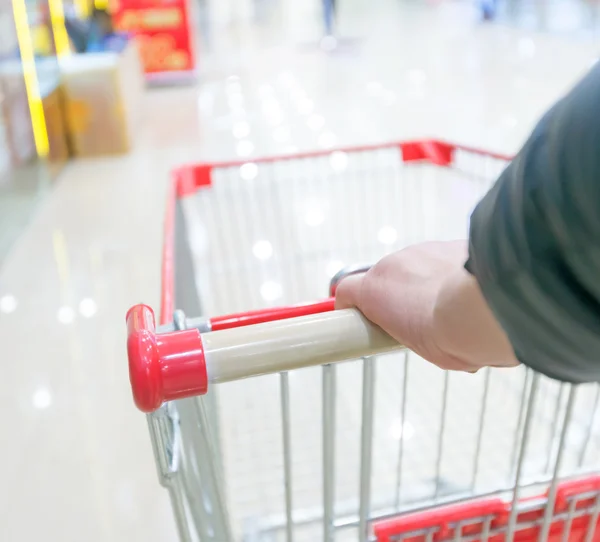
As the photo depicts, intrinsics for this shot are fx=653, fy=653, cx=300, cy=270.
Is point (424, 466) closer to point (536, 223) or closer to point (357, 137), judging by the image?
point (536, 223)

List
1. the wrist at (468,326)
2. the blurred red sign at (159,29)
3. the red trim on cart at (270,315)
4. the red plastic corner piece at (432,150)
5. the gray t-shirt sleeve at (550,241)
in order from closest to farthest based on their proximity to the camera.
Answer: the gray t-shirt sleeve at (550,241) → the wrist at (468,326) → the red trim on cart at (270,315) → the red plastic corner piece at (432,150) → the blurred red sign at (159,29)

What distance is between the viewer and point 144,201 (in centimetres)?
379

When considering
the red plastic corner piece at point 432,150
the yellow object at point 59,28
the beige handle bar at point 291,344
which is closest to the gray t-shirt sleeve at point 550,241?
the beige handle bar at point 291,344

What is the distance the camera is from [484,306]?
0.48 metres

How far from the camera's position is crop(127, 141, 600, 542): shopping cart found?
0.62 meters

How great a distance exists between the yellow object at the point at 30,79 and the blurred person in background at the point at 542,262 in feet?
13.2

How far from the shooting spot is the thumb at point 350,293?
0.66 meters

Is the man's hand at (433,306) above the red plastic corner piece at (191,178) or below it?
above

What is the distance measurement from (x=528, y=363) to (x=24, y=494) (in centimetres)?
162

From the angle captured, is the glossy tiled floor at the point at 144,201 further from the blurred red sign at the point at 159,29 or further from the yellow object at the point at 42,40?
the yellow object at the point at 42,40

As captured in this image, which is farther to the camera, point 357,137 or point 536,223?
point 357,137

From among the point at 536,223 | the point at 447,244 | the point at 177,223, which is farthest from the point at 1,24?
the point at 536,223

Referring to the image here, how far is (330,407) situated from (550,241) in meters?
0.38

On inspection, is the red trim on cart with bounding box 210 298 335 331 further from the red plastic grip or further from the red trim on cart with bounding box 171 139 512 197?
the red trim on cart with bounding box 171 139 512 197
